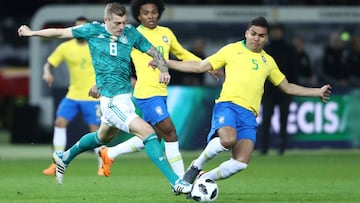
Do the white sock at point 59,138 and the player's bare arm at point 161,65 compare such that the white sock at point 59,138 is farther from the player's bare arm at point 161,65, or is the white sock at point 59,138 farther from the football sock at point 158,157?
the football sock at point 158,157

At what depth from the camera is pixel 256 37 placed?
45.9 feet

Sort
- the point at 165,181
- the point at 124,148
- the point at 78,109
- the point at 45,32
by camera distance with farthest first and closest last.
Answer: the point at 78,109 → the point at 165,181 → the point at 124,148 → the point at 45,32

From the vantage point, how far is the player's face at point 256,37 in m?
13.9

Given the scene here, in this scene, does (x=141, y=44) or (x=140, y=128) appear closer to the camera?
(x=140, y=128)

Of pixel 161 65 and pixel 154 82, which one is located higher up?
pixel 161 65

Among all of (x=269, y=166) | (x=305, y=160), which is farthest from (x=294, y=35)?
(x=269, y=166)

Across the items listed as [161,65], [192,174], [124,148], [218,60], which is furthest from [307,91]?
[124,148]

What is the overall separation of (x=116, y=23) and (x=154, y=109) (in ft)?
7.13

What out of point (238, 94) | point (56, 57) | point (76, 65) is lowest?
point (76, 65)

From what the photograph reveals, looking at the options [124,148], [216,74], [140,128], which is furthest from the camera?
[124,148]

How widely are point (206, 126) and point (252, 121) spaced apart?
973 centimetres

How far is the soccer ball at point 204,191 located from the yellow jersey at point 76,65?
21.3ft

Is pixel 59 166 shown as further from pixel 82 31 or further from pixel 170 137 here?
pixel 82 31

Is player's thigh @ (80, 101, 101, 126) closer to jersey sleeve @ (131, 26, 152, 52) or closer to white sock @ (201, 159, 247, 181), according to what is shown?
jersey sleeve @ (131, 26, 152, 52)
